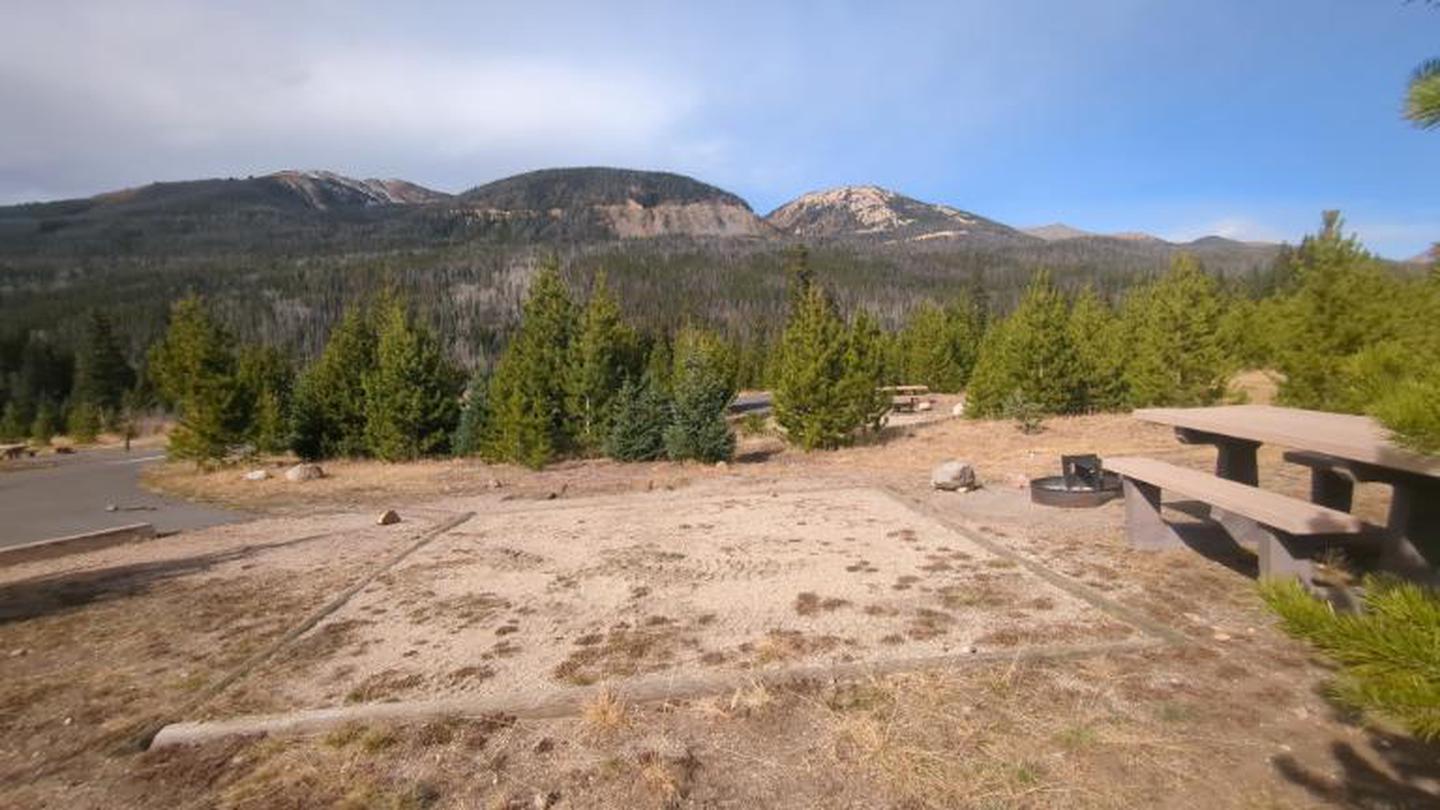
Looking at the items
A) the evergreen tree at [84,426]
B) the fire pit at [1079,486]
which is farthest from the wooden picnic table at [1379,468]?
the evergreen tree at [84,426]

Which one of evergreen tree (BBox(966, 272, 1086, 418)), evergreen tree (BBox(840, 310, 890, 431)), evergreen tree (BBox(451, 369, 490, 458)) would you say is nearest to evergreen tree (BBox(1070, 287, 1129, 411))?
evergreen tree (BBox(966, 272, 1086, 418))

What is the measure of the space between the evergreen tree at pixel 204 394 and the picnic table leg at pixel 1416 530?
2556 centimetres

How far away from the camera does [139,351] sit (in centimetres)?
8988

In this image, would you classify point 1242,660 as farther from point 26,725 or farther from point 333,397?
point 333,397

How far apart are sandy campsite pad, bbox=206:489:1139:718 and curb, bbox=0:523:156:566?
5479 mm

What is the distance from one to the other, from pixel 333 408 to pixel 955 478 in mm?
21002

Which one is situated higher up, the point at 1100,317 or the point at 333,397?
the point at 1100,317

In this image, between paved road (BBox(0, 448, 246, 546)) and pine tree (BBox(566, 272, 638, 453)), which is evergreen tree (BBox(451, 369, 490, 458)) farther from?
paved road (BBox(0, 448, 246, 546))

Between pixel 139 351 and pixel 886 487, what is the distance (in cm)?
10977

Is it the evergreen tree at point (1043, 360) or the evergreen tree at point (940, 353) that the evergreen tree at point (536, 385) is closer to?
the evergreen tree at point (1043, 360)

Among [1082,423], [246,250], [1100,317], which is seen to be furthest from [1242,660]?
[246,250]

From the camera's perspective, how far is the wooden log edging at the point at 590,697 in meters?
4.10

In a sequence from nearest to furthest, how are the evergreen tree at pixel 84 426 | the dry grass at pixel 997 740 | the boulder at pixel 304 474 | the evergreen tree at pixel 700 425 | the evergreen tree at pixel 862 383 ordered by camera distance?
the dry grass at pixel 997 740 → the evergreen tree at pixel 700 425 → the boulder at pixel 304 474 → the evergreen tree at pixel 862 383 → the evergreen tree at pixel 84 426

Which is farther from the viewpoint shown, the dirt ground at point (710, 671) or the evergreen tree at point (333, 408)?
the evergreen tree at point (333, 408)
